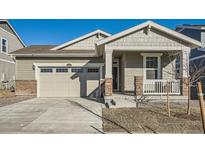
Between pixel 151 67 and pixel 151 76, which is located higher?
pixel 151 67

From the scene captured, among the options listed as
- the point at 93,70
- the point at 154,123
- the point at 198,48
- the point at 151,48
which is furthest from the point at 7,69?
the point at 154,123

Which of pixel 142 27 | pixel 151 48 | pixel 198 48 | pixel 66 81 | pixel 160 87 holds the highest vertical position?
pixel 142 27

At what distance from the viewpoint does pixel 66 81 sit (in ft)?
59.8

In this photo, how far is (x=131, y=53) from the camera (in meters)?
15.6

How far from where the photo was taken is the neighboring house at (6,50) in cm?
2328

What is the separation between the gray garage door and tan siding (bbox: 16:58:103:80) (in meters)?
0.61

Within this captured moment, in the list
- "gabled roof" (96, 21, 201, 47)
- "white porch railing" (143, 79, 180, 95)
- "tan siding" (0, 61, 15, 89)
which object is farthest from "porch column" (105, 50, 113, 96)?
"tan siding" (0, 61, 15, 89)

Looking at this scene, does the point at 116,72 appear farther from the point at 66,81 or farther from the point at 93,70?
the point at 66,81

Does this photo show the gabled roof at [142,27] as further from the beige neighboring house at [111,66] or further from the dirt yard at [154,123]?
the dirt yard at [154,123]

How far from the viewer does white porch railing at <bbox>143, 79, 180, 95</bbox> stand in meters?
Answer: 13.6

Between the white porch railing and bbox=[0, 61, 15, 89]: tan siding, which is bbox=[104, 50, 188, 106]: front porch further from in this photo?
bbox=[0, 61, 15, 89]: tan siding

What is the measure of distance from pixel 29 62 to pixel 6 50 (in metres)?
7.78

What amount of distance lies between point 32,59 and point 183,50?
38.4ft
